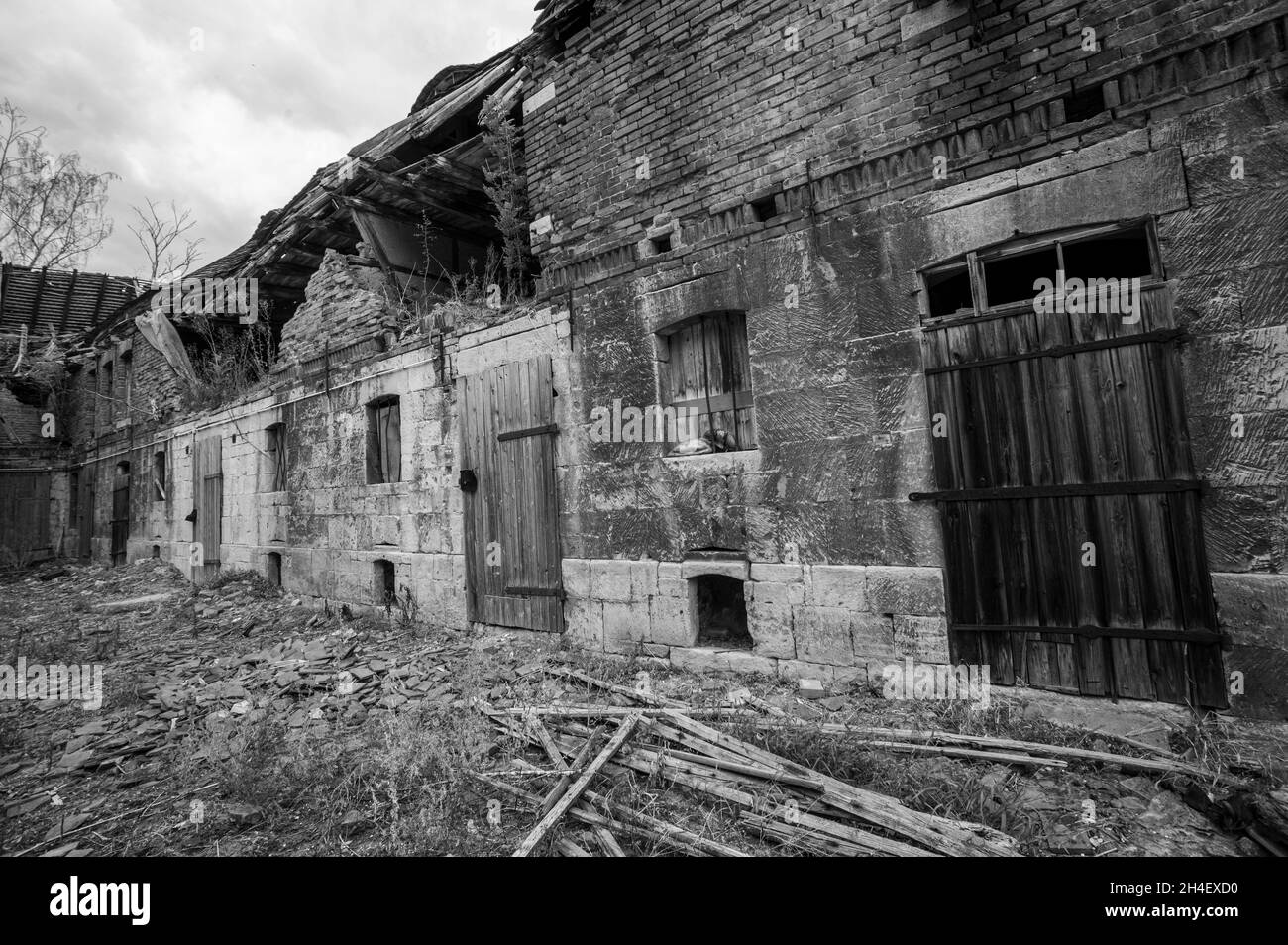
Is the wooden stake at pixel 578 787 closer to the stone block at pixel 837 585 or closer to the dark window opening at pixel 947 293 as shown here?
the stone block at pixel 837 585

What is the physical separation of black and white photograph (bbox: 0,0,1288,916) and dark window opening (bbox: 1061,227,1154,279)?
4cm

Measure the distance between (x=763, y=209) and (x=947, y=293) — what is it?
1773 millimetres

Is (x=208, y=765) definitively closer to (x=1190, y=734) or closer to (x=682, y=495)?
(x=682, y=495)

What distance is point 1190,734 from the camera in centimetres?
373

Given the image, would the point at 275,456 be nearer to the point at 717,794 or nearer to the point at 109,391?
the point at 717,794

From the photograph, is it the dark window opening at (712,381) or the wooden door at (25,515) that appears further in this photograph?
the wooden door at (25,515)

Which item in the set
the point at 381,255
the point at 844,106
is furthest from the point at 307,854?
A: the point at 381,255

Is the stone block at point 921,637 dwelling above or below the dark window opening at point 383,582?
below

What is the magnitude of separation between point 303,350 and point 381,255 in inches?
91.0

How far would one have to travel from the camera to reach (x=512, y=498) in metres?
7.28

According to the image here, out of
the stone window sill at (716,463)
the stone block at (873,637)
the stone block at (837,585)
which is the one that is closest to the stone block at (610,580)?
the stone window sill at (716,463)

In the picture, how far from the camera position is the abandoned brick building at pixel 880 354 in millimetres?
3840

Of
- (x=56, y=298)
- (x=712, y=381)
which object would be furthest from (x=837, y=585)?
(x=56, y=298)

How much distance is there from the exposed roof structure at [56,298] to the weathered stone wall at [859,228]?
19.6 m
